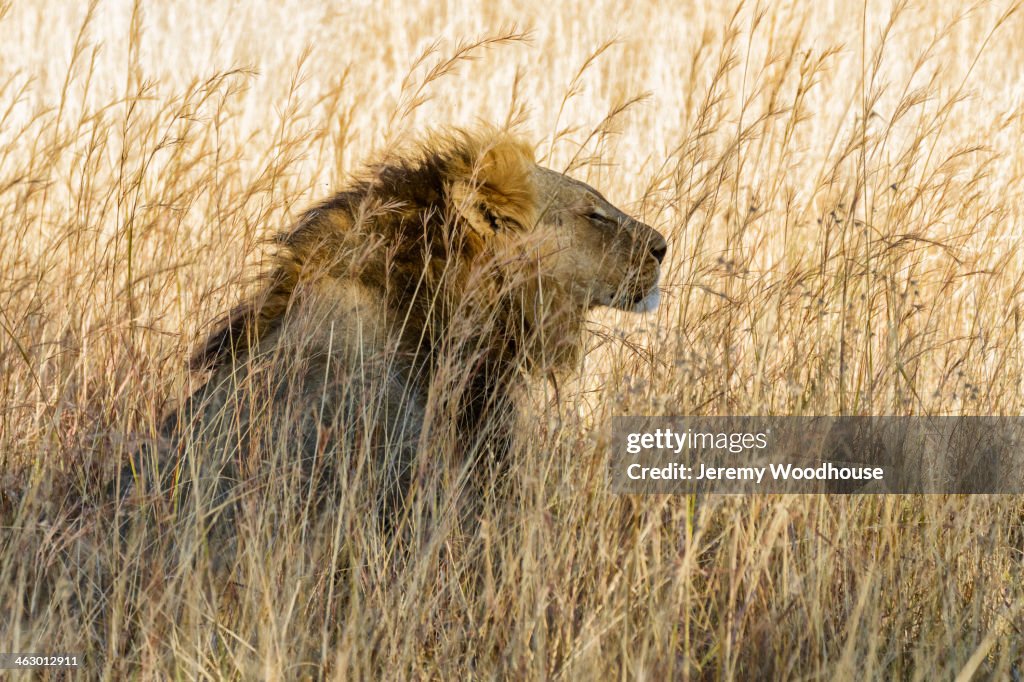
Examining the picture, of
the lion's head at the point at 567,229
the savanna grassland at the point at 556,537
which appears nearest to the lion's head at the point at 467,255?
the lion's head at the point at 567,229

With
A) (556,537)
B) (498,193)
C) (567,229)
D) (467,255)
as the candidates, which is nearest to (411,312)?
(467,255)

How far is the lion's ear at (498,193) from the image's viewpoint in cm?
378

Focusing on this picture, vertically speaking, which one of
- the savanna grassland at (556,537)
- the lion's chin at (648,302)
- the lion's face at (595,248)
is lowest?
the savanna grassland at (556,537)

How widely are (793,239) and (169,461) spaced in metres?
2.39

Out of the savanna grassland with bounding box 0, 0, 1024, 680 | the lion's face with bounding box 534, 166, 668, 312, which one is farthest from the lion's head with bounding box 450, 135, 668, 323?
the savanna grassland with bounding box 0, 0, 1024, 680

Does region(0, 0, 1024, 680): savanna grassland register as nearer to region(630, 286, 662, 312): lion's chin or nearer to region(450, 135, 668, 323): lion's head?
region(630, 286, 662, 312): lion's chin

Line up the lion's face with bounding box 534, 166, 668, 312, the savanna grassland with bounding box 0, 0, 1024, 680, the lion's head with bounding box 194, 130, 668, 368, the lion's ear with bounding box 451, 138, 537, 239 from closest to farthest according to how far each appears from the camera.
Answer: the savanna grassland with bounding box 0, 0, 1024, 680 < the lion's head with bounding box 194, 130, 668, 368 < the lion's ear with bounding box 451, 138, 537, 239 < the lion's face with bounding box 534, 166, 668, 312

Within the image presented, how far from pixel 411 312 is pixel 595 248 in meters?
0.82

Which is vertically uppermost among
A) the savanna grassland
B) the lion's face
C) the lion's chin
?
the lion's face

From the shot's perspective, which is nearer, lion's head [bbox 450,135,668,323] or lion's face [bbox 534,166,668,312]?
lion's head [bbox 450,135,668,323]

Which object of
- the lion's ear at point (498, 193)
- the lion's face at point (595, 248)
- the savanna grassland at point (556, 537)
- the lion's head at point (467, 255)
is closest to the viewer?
the savanna grassland at point (556, 537)

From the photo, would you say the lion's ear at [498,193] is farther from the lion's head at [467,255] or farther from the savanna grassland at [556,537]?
the savanna grassland at [556,537]

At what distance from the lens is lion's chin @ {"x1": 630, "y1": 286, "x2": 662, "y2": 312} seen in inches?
160

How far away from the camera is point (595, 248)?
412cm
